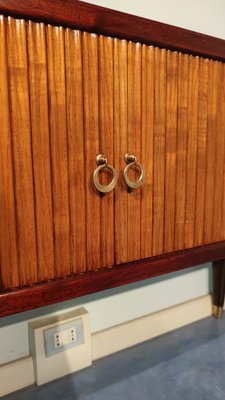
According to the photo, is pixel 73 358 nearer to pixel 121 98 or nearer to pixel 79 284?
pixel 79 284

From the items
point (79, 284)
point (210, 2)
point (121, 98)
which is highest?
point (210, 2)

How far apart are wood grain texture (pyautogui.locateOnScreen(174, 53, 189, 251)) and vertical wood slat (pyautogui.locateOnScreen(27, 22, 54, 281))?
332mm

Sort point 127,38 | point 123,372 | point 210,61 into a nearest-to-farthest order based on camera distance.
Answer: point 127,38
point 210,61
point 123,372

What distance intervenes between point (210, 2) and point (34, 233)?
1040mm

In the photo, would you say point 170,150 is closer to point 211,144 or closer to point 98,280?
point 211,144

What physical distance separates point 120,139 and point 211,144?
28cm

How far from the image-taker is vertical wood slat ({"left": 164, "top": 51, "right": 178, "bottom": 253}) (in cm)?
75

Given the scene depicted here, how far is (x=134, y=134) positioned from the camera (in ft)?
2.33

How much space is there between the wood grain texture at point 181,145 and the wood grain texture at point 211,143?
0.08 meters

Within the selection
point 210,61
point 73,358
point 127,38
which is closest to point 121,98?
point 127,38

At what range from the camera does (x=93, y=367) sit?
3.16 feet

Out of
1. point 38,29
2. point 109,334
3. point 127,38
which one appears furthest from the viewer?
point 109,334

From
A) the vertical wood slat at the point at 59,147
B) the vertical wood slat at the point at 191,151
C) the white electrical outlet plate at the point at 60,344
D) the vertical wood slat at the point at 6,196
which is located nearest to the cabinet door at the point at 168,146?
the vertical wood slat at the point at 191,151

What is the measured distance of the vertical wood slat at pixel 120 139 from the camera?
26.4 inches
